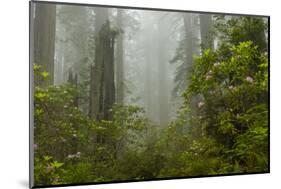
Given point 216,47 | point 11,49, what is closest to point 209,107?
point 216,47

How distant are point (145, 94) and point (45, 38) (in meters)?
1.12

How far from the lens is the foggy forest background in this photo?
407cm

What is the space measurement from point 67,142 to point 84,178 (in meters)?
0.39

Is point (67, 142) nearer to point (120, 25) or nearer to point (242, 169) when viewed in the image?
point (120, 25)

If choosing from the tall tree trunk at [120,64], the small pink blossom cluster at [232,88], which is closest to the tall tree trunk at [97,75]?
the tall tree trunk at [120,64]

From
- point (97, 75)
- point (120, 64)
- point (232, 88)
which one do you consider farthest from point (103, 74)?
point (232, 88)

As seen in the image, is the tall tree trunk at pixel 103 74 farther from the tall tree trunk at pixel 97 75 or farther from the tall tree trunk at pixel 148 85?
the tall tree trunk at pixel 148 85

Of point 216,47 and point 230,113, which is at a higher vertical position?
point 216,47

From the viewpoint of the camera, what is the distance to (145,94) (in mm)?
4336

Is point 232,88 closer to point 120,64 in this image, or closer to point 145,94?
point 145,94
